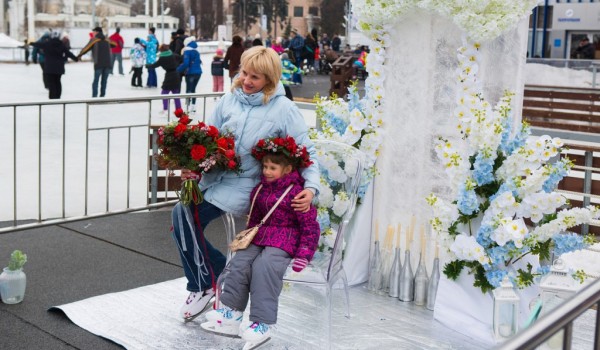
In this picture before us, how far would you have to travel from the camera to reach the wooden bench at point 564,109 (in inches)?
620

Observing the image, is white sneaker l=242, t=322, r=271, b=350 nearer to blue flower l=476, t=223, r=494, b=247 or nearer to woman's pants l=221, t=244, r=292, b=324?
woman's pants l=221, t=244, r=292, b=324

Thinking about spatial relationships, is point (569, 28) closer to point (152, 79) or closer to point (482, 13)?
point (152, 79)

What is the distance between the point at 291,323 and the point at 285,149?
1119 millimetres

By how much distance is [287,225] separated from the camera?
449cm

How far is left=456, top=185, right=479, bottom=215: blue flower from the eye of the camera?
4.73 metres

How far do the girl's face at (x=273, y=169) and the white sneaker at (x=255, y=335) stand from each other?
0.73m

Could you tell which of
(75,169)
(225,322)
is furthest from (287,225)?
(75,169)

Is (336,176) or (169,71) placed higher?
(169,71)

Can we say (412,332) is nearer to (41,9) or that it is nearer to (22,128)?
(22,128)

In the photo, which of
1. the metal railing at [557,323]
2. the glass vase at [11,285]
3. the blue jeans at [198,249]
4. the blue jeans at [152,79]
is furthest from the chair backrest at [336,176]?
the blue jeans at [152,79]

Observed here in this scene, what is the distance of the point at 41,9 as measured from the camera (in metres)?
91.5

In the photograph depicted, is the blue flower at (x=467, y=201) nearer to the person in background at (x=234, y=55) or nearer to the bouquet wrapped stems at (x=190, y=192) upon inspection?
the bouquet wrapped stems at (x=190, y=192)

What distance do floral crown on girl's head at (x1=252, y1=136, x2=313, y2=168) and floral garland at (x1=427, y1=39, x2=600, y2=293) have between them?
81cm

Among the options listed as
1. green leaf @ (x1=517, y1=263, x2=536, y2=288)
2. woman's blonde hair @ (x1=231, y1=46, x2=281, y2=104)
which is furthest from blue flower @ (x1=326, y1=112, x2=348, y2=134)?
green leaf @ (x1=517, y1=263, x2=536, y2=288)
